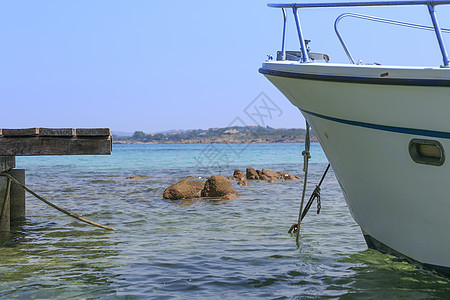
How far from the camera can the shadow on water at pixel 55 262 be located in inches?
230

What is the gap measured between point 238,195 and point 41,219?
20.5 feet

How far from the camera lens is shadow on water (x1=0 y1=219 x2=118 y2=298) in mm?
5852

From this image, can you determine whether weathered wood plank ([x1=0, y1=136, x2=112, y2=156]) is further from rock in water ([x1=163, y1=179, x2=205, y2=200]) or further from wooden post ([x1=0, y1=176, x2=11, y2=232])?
rock in water ([x1=163, y1=179, x2=205, y2=200])

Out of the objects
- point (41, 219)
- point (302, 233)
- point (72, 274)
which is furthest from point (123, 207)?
point (72, 274)

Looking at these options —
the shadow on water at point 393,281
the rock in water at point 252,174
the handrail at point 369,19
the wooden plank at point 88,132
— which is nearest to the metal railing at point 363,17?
the handrail at point 369,19

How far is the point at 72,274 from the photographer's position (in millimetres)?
6461

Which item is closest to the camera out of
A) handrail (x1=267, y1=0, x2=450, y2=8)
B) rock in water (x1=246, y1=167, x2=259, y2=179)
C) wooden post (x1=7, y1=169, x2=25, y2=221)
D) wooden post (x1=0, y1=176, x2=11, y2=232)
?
handrail (x1=267, y1=0, x2=450, y2=8)

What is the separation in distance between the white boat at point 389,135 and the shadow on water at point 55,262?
10.5 ft

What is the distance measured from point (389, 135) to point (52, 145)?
5.37 m

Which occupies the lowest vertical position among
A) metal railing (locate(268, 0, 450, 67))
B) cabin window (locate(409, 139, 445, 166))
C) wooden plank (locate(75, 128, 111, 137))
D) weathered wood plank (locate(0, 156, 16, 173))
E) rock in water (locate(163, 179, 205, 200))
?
rock in water (locate(163, 179, 205, 200))

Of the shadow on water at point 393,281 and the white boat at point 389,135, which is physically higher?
the white boat at point 389,135

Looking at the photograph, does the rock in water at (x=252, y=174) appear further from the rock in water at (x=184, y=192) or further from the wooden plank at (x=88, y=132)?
the wooden plank at (x=88, y=132)

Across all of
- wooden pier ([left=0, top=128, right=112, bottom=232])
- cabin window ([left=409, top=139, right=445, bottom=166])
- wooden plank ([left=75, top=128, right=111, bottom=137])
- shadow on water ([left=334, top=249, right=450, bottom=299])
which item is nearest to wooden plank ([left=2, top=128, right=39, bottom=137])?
wooden pier ([left=0, top=128, right=112, bottom=232])

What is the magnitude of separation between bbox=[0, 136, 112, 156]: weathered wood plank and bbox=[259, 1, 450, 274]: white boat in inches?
129
